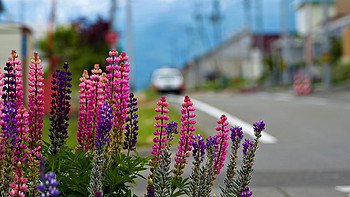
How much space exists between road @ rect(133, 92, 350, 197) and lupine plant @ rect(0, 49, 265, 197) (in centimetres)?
370

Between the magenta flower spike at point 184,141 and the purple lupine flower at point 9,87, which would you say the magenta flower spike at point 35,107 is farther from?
the magenta flower spike at point 184,141

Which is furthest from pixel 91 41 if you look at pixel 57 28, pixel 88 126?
pixel 57 28

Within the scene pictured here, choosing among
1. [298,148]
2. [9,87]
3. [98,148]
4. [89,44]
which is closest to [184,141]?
[98,148]

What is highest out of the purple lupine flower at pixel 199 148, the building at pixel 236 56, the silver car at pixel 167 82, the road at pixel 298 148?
the building at pixel 236 56

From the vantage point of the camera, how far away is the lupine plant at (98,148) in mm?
2873

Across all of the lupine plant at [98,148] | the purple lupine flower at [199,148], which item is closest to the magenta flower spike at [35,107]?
the lupine plant at [98,148]

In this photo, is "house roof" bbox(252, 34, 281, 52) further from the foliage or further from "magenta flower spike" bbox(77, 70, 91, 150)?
"magenta flower spike" bbox(77, 70, 91, 150)

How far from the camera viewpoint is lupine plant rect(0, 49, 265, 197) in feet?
9.43

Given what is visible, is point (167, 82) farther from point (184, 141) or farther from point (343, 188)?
point (184, 141)

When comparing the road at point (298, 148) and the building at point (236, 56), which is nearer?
the road at point (298, 148)

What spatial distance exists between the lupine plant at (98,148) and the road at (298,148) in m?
3.70

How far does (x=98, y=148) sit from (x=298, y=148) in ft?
31.8

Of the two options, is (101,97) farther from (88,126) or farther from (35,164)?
(35,164)

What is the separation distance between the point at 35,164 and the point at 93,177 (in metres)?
0.42
